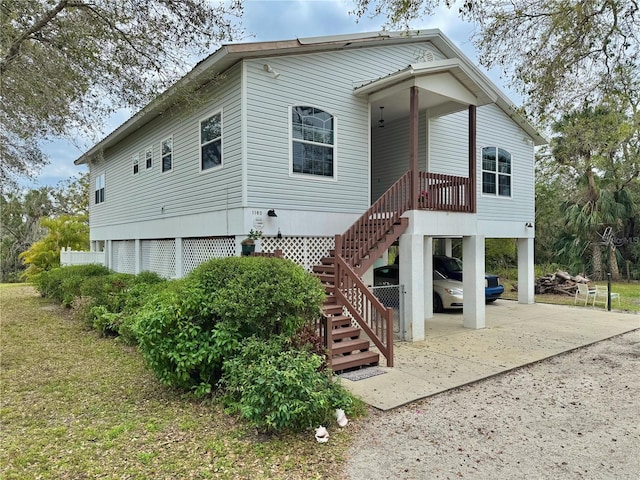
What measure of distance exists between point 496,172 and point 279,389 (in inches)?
442

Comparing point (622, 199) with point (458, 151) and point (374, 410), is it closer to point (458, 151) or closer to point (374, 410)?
point (458, 151)

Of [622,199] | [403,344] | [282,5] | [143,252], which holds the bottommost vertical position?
[403,344]

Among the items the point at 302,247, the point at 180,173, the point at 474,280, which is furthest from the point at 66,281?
the point at 474,280

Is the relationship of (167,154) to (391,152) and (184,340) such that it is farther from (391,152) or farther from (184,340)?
(184,340)

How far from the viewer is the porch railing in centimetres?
888

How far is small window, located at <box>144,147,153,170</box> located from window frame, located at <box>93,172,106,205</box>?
5.00 metres

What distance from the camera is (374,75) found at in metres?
10.2

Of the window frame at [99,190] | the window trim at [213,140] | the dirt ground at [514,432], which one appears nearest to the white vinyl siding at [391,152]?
the window trim at [213,140]

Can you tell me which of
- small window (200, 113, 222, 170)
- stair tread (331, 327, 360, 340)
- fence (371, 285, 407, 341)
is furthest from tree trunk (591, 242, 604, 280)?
small window (200, 113, 222, 170)

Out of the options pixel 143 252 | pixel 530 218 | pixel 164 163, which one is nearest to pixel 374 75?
pixel 164 163

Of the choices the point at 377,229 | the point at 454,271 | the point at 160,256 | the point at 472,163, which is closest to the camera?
the point at 377,229

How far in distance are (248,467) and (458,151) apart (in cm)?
1067

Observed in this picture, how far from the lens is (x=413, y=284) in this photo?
8.23 meters

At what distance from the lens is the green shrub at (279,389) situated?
4.07 m
